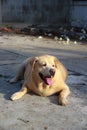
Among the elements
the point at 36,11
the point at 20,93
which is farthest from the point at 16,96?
the point at 36,11

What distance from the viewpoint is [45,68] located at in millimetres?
5305

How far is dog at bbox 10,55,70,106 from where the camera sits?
17.5 feet

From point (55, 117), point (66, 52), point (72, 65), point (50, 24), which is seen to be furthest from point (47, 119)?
point (50, 24)

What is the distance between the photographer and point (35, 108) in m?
5.12

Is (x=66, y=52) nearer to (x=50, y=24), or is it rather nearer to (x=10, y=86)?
(x=10, y=86)

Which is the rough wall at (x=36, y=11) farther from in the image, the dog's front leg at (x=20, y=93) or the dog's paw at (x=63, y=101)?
the dog's paw at (x=63, y=101)

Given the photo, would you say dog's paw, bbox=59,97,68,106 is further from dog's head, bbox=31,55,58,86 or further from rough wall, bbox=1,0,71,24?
rough wall, bbox=1,0,71,24

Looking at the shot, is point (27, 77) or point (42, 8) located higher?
point (27, 77)

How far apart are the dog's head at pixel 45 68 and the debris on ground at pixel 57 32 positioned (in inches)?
234

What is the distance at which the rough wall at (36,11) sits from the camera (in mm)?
14414

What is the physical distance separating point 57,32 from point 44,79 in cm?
768

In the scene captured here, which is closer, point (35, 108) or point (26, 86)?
point (35, 108)

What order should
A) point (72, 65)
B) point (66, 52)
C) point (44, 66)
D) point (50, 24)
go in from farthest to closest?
point (50, 24) < point (66, 52) < point (72, 65) < point (44, 66)

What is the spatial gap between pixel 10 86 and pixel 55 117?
157 cm
